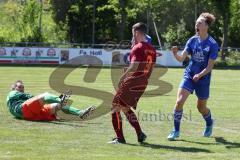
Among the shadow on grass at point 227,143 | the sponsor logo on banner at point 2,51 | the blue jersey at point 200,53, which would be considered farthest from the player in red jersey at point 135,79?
the sponsor logo on banner at point 2,51

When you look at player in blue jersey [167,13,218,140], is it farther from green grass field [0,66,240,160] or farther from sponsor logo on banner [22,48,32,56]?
sponsor logo on banner [22,48,32,56]

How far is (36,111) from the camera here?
12398 millimetres

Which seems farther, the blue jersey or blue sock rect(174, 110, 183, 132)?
blue sock rect(174, 110, 183, 132)

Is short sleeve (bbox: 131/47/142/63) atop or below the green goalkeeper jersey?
atop

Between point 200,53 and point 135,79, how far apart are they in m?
1.31

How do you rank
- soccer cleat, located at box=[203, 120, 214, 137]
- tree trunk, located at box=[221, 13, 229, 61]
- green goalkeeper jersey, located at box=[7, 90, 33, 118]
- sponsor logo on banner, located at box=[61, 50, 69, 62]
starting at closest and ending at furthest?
soccer cleat, located at box=[203, 120, 214, 137]
green goalkeeper jersey, located at box=[7, 90, 33, 118]
sponsor logo on banner, located at box=[61, 50, 69, 62]
tree trunk, located at box=[221, 13, 229, 61]

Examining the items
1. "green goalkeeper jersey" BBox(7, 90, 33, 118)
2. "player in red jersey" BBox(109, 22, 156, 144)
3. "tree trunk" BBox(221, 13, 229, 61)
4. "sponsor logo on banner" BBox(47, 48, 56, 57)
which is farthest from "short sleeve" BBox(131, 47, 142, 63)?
"tree trunk" BBox(221, 13, 229, 61)

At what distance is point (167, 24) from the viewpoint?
77.7 metres

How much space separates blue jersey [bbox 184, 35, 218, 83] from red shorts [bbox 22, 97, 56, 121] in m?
3.44

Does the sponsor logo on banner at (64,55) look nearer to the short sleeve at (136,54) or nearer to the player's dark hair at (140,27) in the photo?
the player's dark hair at (140,27)

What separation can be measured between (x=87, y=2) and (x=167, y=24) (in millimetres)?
17810

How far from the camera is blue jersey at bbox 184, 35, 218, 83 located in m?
10.2

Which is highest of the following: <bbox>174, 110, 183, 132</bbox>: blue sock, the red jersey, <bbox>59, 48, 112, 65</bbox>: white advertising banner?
the red jersey

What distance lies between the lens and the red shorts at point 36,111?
12312 millimetres
